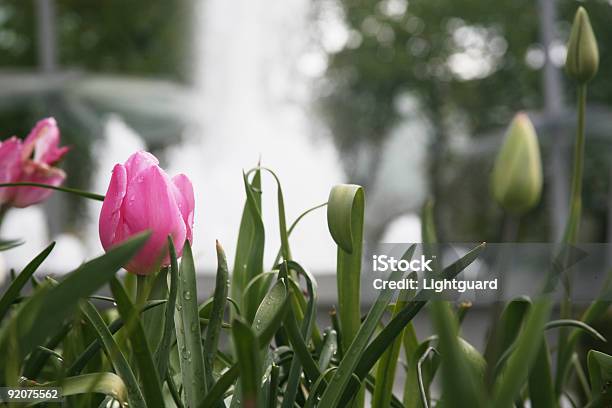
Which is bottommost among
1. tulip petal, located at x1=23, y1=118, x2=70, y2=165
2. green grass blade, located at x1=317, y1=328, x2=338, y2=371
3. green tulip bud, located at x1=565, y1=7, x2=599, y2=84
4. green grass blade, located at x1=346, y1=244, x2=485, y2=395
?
green grass blade, located at x1=317, y1=328, x2=338, y2=371

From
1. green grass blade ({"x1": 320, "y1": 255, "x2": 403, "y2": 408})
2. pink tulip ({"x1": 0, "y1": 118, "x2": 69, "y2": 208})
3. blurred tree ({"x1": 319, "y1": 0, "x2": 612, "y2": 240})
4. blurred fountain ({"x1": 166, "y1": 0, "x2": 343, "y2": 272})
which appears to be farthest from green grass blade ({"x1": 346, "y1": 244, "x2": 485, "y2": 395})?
blurred tree ({"x1": 319, "y1": 0, "x2": 612, "y2": 240})

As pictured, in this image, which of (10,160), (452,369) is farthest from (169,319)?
(10,160)

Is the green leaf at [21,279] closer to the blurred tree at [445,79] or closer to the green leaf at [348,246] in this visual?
the green leaf at [348,246]

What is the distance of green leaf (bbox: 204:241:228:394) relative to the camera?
21 centimetres

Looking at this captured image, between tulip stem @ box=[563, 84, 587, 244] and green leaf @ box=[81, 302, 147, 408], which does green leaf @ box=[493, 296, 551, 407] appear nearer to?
green leaf @ box=[81, 302, 147, 408]

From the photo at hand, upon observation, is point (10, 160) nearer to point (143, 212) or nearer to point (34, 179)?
point (34, 179)

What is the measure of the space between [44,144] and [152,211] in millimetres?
195

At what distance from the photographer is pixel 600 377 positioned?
240 millimetres

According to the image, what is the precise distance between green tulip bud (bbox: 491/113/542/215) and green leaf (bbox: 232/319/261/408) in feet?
0.32

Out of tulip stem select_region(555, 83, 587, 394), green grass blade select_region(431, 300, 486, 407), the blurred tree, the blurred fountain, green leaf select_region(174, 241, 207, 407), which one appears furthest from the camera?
the blurred tree

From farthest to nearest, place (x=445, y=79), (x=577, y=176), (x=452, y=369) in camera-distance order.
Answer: (x=445, y=79) < (x=577, y=176) < (x=452, y=369)

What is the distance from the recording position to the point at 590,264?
0.25m

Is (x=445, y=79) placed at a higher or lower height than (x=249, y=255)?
higher

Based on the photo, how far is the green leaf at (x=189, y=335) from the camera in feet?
0.72
